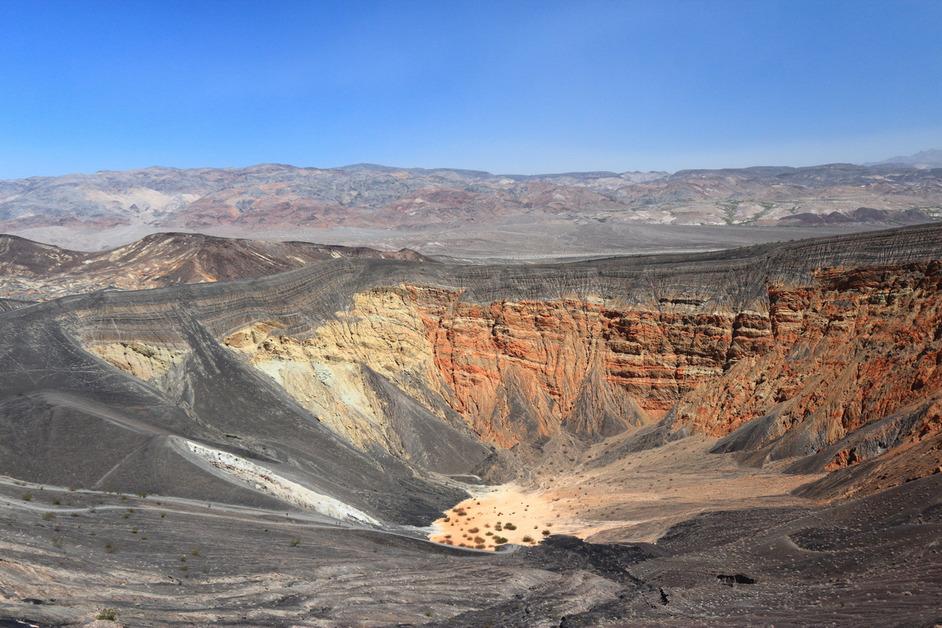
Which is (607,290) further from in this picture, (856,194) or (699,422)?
(856,194)

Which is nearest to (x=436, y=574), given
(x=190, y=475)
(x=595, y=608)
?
(x=595, y=608)

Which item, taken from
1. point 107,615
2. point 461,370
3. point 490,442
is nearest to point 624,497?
point 490,442

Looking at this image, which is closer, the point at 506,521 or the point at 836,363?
the point at 506,521

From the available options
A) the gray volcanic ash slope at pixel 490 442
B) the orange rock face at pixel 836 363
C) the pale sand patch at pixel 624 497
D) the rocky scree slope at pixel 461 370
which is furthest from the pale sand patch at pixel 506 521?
the orange rock face at pixel 836 363

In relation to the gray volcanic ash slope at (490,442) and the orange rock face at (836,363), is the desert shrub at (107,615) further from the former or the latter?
the orange rock face at (836,363)

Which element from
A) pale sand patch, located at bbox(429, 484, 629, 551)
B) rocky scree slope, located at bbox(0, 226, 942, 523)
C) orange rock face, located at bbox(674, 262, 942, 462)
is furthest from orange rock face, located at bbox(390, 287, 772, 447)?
pale sand patch, located at bbox(429, 484, 629, 551)

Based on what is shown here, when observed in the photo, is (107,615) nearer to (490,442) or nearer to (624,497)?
(624,497)

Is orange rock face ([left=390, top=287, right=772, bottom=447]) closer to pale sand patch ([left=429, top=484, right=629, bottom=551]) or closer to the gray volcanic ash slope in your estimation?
the gray volcanic ash slope

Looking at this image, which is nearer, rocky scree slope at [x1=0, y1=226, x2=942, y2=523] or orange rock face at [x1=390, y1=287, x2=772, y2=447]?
rocky scree slope at [x1=0, y1=226, x2=942, y2=523]
